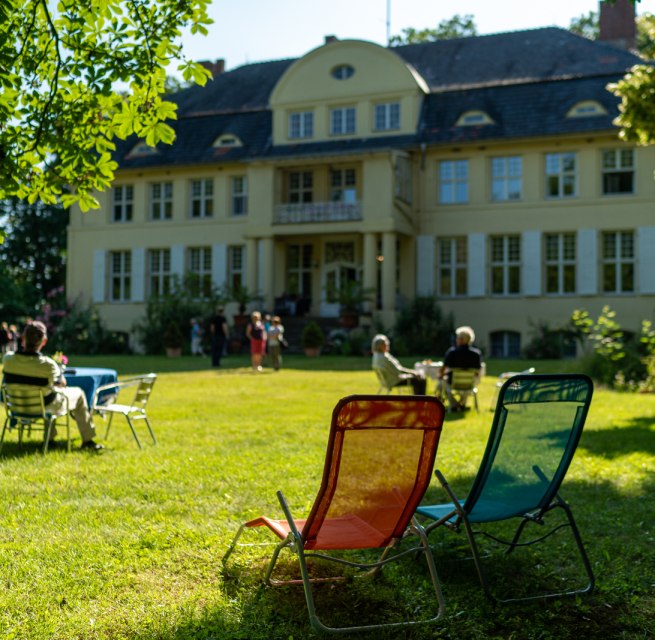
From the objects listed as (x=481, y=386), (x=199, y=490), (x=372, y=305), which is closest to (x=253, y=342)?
(x=481, y=386)

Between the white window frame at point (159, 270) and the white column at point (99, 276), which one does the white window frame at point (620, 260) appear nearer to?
the white window frame at point (159, 270)

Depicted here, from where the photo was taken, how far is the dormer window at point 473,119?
2989 cm

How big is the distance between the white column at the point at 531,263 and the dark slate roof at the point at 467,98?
3.40 meters

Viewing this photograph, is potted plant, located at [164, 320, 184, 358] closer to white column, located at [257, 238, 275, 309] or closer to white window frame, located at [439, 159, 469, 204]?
white column, located at [257, 238, 275, 309]

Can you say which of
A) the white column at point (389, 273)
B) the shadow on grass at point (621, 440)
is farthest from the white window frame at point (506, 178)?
the shadow on grass at point (621, 440)

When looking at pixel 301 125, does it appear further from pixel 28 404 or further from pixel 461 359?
pixel 28 404

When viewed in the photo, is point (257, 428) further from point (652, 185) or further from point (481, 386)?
point (652, 185)

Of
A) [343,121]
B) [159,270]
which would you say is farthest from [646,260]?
[159,270]

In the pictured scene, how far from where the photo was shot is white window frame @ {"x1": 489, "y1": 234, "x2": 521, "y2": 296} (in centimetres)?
2955

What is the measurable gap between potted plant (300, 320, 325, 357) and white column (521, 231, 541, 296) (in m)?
7.37

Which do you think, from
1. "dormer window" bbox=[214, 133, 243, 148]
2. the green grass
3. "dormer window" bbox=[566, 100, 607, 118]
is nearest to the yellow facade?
"dormer window" bbox=[566, 100, 607, 118]

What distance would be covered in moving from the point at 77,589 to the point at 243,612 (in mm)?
882

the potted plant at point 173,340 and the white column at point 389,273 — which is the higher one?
the white column at point 389,273

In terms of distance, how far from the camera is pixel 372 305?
28.7m
